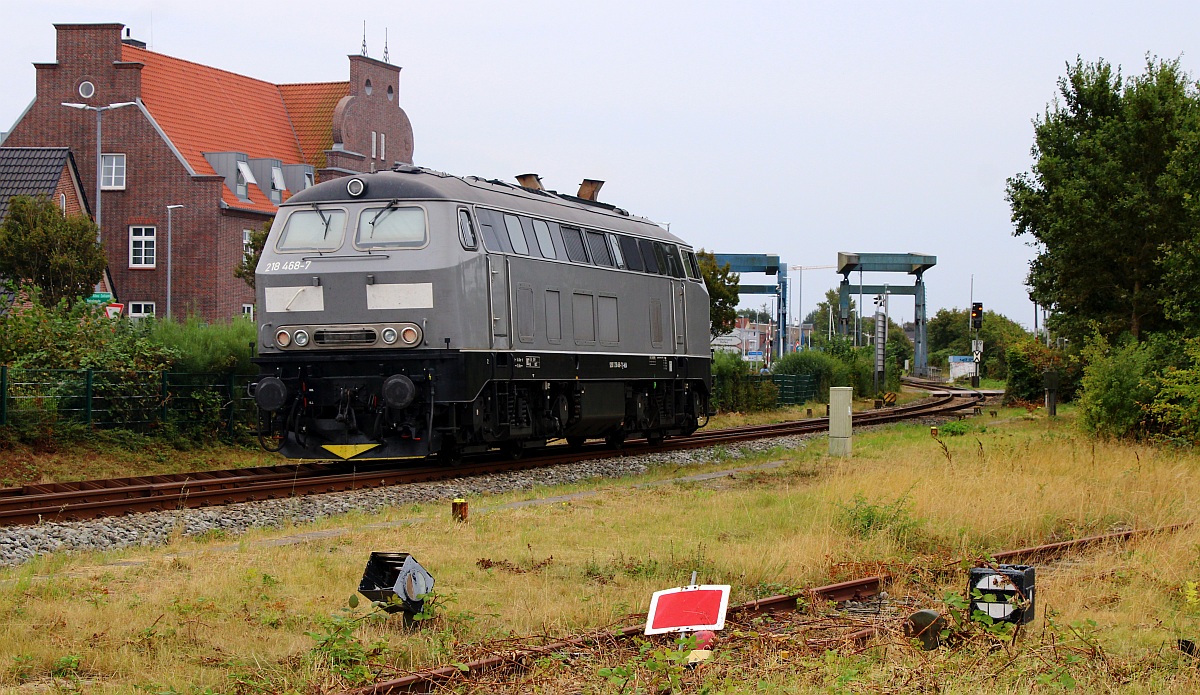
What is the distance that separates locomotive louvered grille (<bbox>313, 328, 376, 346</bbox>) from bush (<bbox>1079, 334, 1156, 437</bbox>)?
14.7 m

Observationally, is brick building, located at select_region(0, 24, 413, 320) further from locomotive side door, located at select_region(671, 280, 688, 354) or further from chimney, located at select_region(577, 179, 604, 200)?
locomotive side door, located at select_region(671, 280, 688, 354)

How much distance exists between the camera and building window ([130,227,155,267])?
48562 millimetres

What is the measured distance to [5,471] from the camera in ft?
61.2

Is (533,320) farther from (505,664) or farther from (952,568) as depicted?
(505,664)

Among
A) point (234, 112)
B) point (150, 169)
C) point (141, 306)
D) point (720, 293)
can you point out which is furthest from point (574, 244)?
point (234, 112)

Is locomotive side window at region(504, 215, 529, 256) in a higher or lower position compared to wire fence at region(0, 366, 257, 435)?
higher

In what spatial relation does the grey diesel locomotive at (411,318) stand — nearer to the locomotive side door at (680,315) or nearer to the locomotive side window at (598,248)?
the locomotive side window at (598,248)

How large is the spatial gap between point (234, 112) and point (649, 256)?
122ft

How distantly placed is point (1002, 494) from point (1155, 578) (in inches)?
165

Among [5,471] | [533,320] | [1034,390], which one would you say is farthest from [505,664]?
[1034,390]

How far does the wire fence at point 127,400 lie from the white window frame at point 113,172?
28904mm

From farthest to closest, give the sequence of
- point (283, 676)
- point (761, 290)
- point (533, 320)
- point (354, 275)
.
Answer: point (761, 290)
point (533, 320)
point (354, 275)
point (283, 676)

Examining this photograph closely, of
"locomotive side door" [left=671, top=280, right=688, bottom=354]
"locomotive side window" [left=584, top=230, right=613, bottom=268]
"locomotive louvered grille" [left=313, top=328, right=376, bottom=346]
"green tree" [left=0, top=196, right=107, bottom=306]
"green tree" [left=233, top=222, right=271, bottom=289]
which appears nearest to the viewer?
"locomotive louvered grille" [left=313, top=328, right=376, bottom=346]

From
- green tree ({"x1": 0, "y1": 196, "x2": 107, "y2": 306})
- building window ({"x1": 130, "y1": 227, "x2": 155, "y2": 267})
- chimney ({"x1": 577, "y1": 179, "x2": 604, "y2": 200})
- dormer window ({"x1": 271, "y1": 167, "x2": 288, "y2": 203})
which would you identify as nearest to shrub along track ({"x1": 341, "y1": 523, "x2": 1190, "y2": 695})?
chimney ({"x1": 577, "y1": 179, "x2": 604, "y2": 200})
